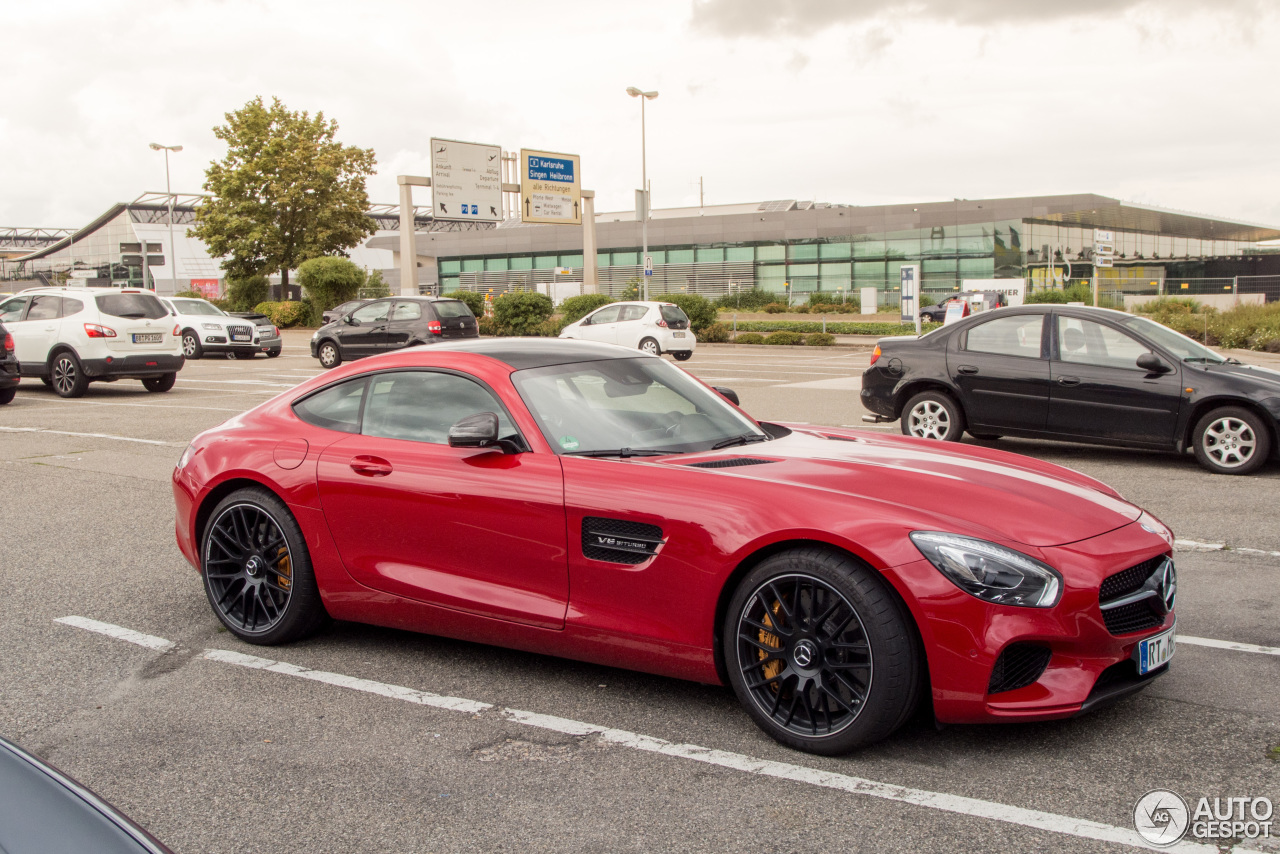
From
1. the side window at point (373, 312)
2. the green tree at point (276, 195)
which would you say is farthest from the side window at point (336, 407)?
the green tree at point (276, 195)

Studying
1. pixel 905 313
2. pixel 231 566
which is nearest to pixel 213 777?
pixel 231 566

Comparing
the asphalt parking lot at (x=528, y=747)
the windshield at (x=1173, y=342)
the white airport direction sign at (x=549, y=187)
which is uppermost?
the white airport direction sign at (x=549, y=187)

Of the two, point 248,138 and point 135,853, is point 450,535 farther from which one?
point 248,138

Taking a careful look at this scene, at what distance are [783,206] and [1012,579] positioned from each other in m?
62.4

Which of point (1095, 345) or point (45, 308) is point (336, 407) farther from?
point (45, 308)

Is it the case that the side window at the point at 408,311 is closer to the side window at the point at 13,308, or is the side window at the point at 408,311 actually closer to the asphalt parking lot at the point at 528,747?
the side window at the point at 13,308

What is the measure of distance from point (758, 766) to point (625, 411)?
1599mm

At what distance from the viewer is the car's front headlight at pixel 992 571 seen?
3363 millimetres

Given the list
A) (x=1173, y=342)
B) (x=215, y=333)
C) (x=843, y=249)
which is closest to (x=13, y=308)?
(x=215, y=333)

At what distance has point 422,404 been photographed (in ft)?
15.5

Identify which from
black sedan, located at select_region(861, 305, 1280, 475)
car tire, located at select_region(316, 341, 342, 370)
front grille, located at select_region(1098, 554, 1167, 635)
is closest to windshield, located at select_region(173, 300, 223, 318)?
car tire, located at select_region(316, 341, 342, 370)

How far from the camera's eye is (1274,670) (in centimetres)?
435

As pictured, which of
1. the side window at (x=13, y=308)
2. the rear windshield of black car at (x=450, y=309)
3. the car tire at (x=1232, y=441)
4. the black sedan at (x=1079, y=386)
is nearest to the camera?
the car tire at (x=1232, y=441)

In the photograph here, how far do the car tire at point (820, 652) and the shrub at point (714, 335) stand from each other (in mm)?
31784
